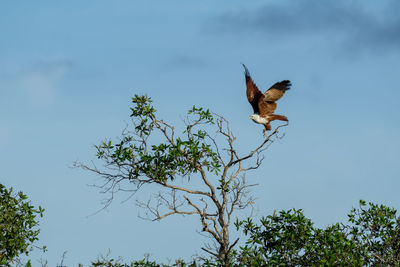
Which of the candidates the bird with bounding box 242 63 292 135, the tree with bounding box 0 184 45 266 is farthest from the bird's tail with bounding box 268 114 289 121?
the tree with bounding box 0 184 45 266

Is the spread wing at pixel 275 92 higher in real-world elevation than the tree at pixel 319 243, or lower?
higher

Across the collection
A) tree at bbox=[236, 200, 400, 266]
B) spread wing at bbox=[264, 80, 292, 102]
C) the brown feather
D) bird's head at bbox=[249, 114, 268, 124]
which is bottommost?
tree at bbox=[236, 200, 400, 266]

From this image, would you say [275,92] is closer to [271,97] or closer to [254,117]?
[271,97]

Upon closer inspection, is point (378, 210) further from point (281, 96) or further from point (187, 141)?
point (187, 141)

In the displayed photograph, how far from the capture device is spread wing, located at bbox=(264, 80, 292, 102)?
17.6 m

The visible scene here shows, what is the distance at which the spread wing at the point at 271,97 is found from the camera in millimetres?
17548

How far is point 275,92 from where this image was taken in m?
17.7

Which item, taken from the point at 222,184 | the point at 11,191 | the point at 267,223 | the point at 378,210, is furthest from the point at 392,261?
the point at 11,191

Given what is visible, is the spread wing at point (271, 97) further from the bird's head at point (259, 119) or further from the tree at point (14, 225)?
the tree at point (14, 225)

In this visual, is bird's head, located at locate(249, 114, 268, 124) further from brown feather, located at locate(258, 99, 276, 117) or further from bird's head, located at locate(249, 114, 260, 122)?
brown feather, located at locate(258, 99, 276, 117)

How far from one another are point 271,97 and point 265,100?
19 centimetres

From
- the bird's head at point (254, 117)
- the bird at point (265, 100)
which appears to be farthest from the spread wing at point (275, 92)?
the bird's head at point (254, 117)

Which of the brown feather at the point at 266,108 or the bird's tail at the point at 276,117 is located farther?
Answer: the brown feather at the point at 266,108

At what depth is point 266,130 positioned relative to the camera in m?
17.7
